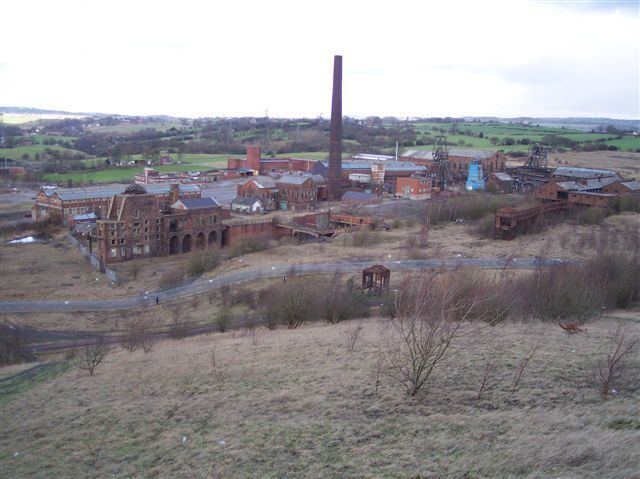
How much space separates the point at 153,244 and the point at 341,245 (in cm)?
1186

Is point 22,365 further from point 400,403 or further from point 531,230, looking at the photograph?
point 531,230

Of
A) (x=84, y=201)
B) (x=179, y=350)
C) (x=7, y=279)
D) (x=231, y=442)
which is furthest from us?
(x=84, y=201)

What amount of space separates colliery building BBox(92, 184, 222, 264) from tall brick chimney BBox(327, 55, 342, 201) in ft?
58.3

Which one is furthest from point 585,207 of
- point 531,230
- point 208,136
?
point 208,136

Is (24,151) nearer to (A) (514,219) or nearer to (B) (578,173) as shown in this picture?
(B) (578,173)

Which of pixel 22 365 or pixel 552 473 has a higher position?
pixel 552 473

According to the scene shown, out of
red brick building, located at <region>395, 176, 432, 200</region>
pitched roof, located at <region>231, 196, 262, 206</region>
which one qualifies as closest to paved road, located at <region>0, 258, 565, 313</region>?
pitched roof, located at <region>231, 196, 262, 206</region>

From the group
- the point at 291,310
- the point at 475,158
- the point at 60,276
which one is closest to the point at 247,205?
the point at 60,276

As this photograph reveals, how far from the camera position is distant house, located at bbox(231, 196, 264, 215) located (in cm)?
4931

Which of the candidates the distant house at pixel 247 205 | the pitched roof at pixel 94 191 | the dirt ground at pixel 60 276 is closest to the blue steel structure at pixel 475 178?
the distant house at pixel 247 205

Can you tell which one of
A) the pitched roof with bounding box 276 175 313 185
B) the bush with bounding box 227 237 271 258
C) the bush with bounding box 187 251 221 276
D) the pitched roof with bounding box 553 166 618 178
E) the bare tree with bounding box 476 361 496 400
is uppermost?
the pitched roof with bounding box 553 166 618 178

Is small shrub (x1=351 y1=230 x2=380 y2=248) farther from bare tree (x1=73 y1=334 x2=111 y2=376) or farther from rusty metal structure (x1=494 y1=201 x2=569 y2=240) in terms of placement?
bare tree (x1=73 y1=334 x2=111 y2=376)

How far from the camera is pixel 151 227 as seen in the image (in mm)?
36312

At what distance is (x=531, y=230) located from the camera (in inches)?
1495
